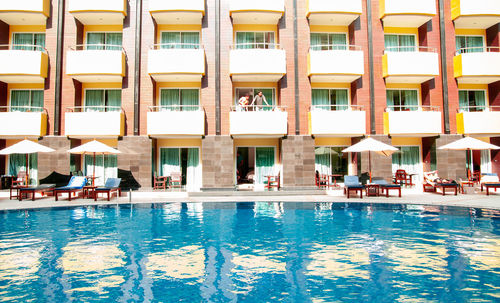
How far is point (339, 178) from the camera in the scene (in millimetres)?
22109

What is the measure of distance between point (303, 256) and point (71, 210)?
34.5ft

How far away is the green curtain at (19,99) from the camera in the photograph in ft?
70.4

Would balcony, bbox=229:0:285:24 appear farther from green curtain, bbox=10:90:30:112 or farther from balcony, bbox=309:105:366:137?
green curtain, bbox=10:90:30:112

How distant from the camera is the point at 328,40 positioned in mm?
22594

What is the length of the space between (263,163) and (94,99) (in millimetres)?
11888

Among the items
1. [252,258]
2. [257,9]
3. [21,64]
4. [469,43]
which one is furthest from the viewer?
[469,43]

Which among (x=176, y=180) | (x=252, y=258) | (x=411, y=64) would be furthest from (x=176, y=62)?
(x=252, y=258)

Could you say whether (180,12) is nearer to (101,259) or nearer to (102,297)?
(101,259)

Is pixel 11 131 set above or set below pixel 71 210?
above

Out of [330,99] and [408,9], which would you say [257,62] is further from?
[408,9]

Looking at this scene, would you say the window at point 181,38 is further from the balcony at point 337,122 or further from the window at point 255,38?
the balcony at point 337,122

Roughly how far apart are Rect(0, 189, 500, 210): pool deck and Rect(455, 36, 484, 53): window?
1102 cm

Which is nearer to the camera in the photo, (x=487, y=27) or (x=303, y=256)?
(x=303, y=256)

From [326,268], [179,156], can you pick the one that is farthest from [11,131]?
[326,268]
